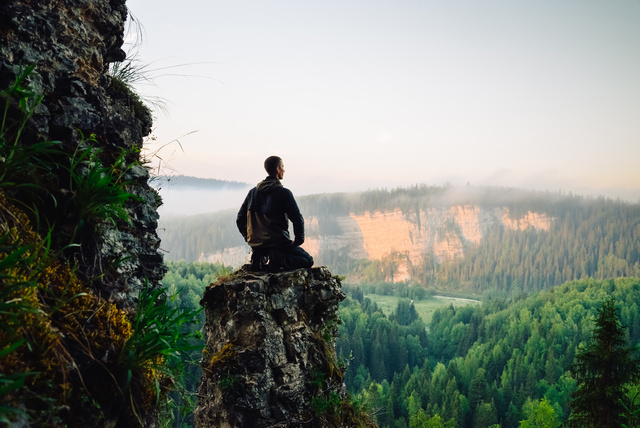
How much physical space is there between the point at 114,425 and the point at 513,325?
332 feet

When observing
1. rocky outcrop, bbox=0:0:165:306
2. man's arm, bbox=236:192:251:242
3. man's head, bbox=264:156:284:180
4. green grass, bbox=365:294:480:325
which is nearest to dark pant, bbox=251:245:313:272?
man's arm, bbox=236:192:251:242

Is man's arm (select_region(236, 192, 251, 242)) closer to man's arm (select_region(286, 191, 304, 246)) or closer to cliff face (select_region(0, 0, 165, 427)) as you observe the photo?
man's arm (select_region(286, 191, 304, 246))

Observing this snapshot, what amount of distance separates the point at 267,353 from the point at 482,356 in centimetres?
8065

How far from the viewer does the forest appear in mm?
54844

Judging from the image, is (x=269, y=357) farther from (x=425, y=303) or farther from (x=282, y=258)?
(x=425, y=303)

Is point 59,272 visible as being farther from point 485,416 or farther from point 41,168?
point 485,416

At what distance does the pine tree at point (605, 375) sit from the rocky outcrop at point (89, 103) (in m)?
16.1

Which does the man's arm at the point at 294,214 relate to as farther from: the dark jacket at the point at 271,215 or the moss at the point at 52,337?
the moss at the point at 52,337

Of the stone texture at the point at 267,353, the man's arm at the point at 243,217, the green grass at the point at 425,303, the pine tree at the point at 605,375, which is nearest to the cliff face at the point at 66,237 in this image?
the stone texture at the point at 267,353

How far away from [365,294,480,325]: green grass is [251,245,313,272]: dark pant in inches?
5323

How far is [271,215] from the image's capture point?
698cm

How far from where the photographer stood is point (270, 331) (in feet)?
21.8

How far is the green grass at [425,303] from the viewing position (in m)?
146

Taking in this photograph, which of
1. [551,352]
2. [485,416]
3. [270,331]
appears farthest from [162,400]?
[551,352]
